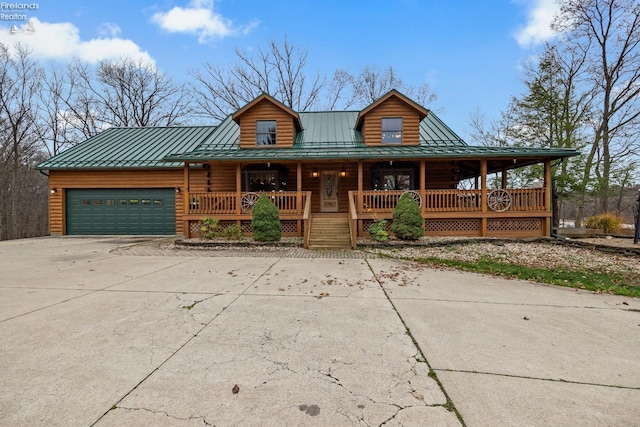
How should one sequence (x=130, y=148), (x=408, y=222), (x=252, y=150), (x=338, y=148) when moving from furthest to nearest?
(x=130, y=148) → (x=252, y=150) → (x=338, y=148) → (x=408, y=222)

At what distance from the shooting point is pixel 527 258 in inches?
319

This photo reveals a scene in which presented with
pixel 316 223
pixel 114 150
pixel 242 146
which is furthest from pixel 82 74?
pixel 316 223

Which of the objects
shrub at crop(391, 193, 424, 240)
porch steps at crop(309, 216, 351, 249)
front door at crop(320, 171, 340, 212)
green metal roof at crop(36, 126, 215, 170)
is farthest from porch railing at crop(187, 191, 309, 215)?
shrub at crop(391, 193, 424, 240)

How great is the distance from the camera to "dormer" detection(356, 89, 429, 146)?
12828 millimetres

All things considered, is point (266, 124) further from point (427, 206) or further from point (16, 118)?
point (16, 118)

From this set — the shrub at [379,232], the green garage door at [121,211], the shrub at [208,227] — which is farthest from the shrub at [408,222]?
the green garage door at [121,211]

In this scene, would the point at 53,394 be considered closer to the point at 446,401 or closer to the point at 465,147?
the point at 446,401

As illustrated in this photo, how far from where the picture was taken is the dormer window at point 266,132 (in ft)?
43.3

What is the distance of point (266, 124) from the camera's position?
13.2 meters

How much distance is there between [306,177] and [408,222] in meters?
5.93

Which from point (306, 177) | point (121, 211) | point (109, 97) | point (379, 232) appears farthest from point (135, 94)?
point (379, 232)

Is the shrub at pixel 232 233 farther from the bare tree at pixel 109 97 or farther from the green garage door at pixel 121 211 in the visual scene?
the bare tree at pixel 109 97

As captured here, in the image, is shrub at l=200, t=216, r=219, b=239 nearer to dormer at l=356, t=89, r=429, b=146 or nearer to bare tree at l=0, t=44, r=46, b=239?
dormer at l=356, t=89, r=429, b=146

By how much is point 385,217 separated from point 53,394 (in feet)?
34.0
